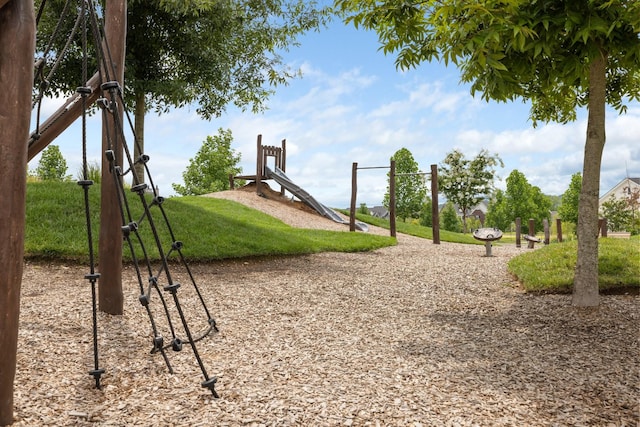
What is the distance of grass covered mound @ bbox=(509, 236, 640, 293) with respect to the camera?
7.48 meters

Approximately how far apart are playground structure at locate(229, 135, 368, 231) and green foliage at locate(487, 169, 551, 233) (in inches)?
872

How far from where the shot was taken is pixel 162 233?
32.6 ft

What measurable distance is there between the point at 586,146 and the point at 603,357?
2.69 meters

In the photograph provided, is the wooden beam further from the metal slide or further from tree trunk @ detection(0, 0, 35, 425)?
the metal slide

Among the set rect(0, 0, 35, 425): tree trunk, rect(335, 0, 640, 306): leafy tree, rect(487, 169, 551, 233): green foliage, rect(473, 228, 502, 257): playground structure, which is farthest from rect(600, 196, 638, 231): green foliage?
rect(0, 0, 35, 425): tree trunk

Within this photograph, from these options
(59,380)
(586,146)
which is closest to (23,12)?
(59,380)

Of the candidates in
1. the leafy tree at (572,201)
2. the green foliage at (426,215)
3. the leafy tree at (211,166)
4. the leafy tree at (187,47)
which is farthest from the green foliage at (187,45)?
the leafy tree at (572,201)

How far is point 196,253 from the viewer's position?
9.30m

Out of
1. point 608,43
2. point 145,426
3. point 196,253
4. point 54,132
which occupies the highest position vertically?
point 608,43

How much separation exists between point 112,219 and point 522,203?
39172 millimetres

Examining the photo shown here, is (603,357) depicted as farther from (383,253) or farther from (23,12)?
(383,253)

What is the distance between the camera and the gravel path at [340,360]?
11.7 ft

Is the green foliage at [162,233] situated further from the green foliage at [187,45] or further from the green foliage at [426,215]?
the green foliage at [426,215]

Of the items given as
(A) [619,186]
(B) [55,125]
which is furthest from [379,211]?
(B) [55,125]
